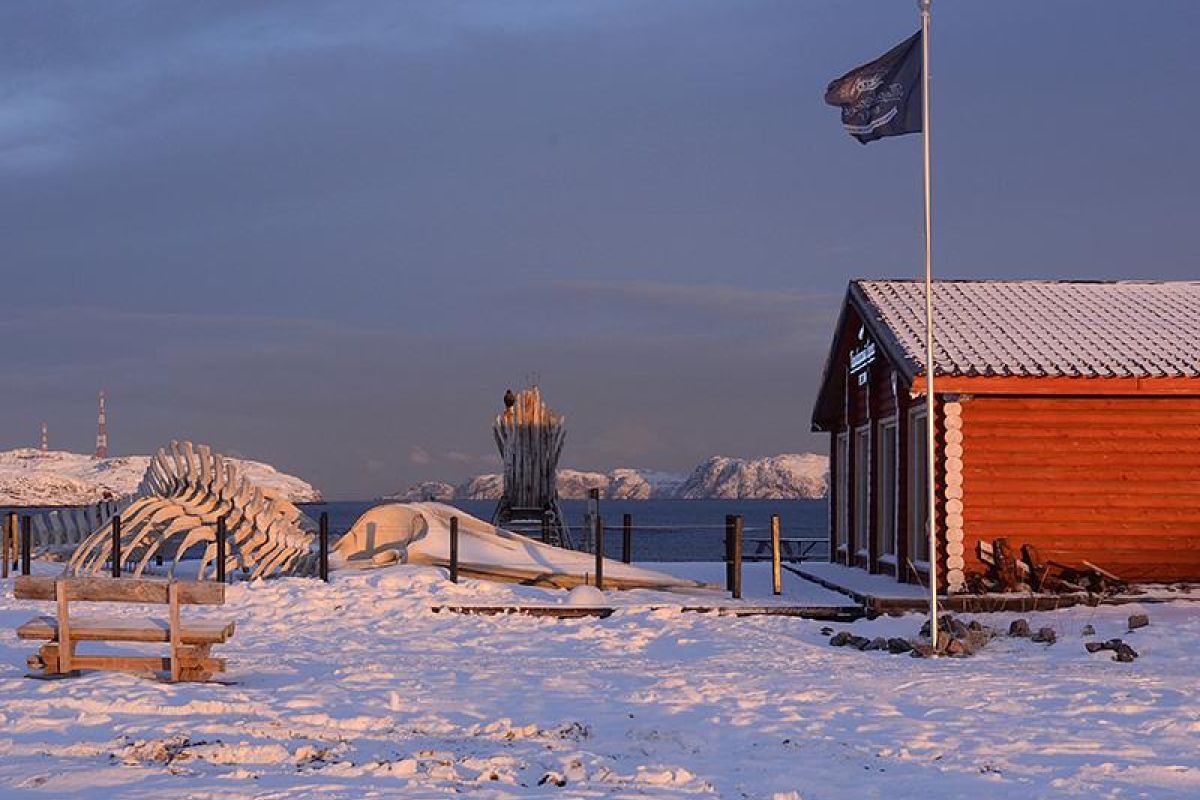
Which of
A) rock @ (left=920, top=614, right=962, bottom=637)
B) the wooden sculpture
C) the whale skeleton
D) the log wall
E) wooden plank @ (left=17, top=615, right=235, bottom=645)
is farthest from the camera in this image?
the wooden sculpture

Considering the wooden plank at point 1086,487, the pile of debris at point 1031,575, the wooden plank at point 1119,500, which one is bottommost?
the pile of debris at point 1031,575

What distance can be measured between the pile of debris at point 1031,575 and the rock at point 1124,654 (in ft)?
13.3

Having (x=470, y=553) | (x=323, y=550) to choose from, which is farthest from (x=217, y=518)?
(x=470, y=553)

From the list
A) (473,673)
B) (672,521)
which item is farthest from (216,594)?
(672,521)

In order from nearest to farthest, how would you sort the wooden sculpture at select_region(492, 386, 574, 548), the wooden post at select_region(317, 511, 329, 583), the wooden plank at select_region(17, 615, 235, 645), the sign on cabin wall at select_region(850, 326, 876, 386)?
the wooden plank at select_region(17, 615, 235, 645) < the wooden post at select_region(317, 511, 329, 583) < the sign on cabin wall at select_region(850, 326, 876, 386) < the wooden sculpture at select_region(492, 386, 574, 548)

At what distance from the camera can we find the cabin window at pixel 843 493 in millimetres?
24391

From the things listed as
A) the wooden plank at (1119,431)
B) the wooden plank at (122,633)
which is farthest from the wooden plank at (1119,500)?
the wooden plank at (122,633)

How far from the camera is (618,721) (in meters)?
10.1

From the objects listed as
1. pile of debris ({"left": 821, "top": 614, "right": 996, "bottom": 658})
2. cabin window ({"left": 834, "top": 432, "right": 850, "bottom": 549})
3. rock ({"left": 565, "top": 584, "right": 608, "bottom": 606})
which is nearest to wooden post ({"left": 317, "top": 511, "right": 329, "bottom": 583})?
rock ({"left": 565, "top": 584, "right": 608, "bottom": 606})

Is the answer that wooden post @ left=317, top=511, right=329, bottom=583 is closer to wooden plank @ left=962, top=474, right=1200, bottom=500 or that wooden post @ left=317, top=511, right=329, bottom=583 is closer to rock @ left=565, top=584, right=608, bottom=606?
rock @ left=565, top=584, right=608, bottom=606

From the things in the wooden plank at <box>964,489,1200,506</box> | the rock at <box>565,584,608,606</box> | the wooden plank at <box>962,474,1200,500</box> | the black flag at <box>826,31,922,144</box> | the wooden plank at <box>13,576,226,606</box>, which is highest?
the black flag at <box>826,31,922,144</box>

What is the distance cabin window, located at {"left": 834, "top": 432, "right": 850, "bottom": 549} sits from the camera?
80.0ft

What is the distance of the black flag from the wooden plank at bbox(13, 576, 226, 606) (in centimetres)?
788

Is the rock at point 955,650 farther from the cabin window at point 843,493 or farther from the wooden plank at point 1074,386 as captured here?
the cabin window at point 843,493
